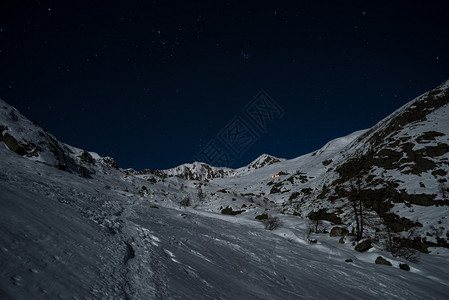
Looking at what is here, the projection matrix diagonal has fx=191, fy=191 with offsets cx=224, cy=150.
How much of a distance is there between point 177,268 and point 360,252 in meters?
15.5

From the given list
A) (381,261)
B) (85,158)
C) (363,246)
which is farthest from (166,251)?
(85,158)

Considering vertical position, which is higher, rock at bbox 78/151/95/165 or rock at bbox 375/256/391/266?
rock at bbox 375/256/391/266

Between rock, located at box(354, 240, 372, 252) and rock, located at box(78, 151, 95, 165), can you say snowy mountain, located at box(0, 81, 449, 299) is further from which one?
rock, located at box(78, 151, 95, 165)

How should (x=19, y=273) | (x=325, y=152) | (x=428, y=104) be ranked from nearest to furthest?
(x=19, y=273) → (x=428, y=104) → (x=325, y=152)

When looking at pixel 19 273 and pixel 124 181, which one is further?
pixel 124 181

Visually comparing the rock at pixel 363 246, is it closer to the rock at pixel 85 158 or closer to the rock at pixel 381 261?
the rock at pixel 381 261

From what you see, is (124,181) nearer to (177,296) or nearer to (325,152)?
(177,296)

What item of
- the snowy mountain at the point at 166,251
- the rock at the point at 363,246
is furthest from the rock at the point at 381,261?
the rock at the point at 363,246

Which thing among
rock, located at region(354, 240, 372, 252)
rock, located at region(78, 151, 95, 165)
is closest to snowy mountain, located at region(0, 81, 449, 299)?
rock, located at region(354, 240, 372, 252)

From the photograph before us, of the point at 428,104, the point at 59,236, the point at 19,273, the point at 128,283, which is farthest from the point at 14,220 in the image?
the point at 428,104

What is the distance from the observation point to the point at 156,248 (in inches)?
230

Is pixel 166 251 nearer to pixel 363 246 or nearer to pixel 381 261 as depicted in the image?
pixel 381 261

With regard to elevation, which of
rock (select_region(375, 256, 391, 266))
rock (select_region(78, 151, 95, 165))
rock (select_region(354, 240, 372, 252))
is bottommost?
rock (select_region(78, 151, 95, 165))

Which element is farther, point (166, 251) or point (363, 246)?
point (363, 246)
